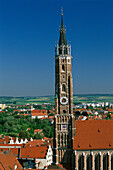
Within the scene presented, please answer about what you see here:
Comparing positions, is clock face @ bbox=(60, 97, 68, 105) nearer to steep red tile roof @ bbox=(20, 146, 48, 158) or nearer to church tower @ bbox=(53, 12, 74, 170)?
church tower @ bbox=(53, 12, 74, 170)

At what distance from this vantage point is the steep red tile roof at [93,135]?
71.4 metres

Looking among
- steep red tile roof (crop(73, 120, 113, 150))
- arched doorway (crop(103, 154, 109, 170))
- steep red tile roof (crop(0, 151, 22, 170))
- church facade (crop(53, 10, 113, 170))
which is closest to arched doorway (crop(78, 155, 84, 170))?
church facade (crop(53, 10, 113, 170))

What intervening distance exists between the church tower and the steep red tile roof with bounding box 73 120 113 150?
1.75m

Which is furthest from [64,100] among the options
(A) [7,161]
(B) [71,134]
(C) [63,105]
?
(A) [7,161]

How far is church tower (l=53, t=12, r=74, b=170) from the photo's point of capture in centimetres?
7231

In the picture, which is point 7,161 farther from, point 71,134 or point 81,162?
point 81,162

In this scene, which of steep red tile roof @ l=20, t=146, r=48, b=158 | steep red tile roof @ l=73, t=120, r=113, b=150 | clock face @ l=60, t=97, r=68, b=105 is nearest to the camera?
steep red tile roof @ l=73, t=120, r=113, b=150

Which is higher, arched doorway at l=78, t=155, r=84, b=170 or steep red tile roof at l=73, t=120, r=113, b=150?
steep red tile roof at l=73, t=120, r=113, b=150

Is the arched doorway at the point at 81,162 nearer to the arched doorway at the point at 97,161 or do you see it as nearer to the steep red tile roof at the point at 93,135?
the steep red tile roof at the point at 93,135

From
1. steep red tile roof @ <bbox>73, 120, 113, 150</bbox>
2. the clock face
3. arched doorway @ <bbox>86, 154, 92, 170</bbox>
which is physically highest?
the clock face

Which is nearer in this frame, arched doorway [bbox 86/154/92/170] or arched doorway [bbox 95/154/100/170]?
arched doorway [bbox 86/154/92/170]

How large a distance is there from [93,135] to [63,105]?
899 centimetres

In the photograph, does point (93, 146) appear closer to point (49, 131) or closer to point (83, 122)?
point (83, 122)

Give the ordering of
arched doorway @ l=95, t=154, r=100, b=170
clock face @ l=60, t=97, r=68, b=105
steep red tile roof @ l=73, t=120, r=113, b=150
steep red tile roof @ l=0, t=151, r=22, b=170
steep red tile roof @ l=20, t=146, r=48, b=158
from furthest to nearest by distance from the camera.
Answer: steep red tile roof @ l=20, t=146, r=48, b=158
clock face @ l=60, t=97, r=68, b=105
steep red tile roof @ l=73, t=120, r=113, b=150
arched doorway @ l=95, t=154, r=100, b=170
steep red tile roof @ l=0, t=151, r=22, b=170
